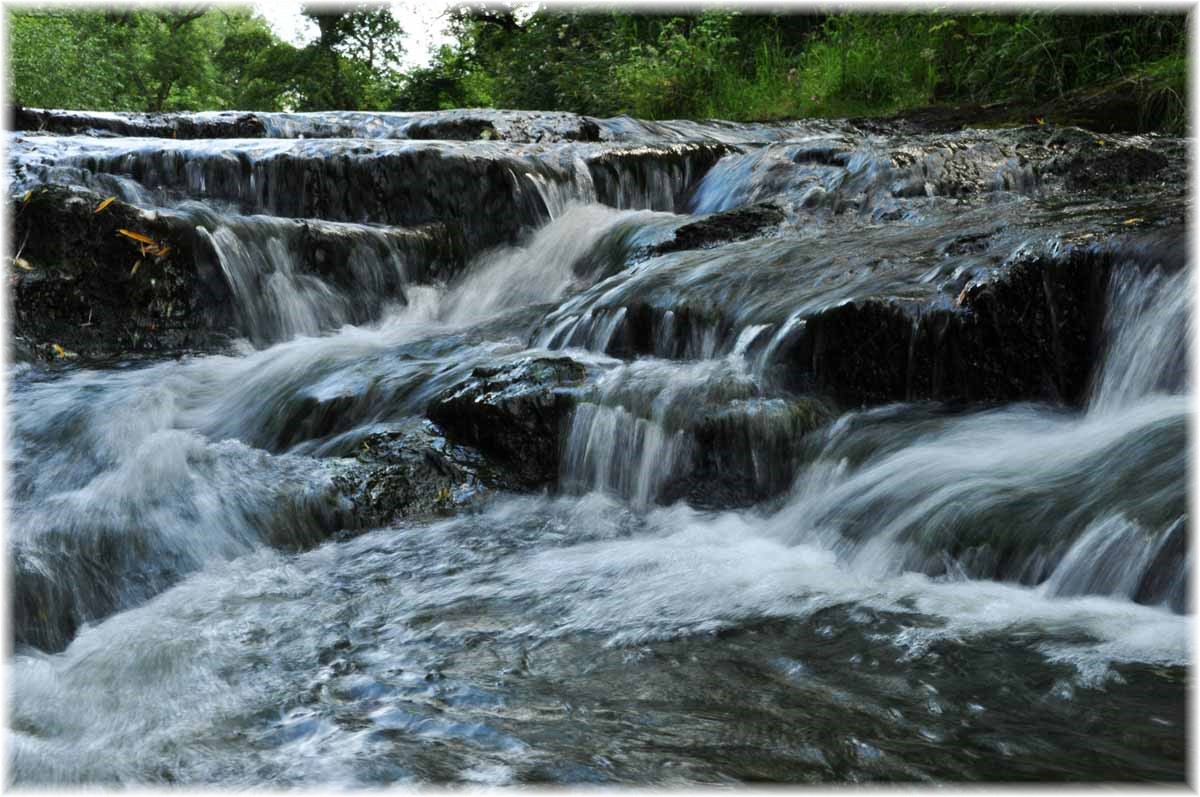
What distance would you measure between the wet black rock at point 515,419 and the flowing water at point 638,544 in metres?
0.07

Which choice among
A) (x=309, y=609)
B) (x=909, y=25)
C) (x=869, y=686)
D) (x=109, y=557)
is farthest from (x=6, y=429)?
(x=909, y=25)

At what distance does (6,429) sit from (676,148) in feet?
16.7

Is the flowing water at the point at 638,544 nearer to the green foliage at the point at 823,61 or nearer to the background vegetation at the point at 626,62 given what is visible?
the green foliage at the point at 823,61

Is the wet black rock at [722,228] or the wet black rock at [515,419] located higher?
the wet black rock at [722,228]

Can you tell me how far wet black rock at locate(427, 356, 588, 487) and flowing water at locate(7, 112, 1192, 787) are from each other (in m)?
0.07

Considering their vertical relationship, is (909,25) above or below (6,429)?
above

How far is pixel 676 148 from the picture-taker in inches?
308

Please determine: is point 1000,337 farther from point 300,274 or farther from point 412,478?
point 300,274

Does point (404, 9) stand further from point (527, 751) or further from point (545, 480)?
point (527, 751)

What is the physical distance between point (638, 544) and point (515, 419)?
2.82ft

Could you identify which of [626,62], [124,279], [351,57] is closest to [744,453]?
[124,279]

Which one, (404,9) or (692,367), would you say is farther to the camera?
(404,9)

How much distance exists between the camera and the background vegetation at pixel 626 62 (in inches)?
354

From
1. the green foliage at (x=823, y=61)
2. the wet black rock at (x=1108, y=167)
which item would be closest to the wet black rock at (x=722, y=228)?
the wet black rock at (x=1108, y=167)
